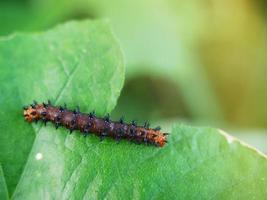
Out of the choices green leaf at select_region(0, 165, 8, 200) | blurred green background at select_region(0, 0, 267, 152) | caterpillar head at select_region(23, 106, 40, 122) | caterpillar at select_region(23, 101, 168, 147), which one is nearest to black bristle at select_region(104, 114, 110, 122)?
caterpillar at select_region(23, 101, 168, 147)

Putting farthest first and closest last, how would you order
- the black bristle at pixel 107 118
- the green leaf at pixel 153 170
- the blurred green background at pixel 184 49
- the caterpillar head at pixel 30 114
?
the blurred green background at pixel 184 49 → the black bristle at pixel 107 118 → the caterpillar head at pixel 30 114 → the green leaf at pixel 153 170

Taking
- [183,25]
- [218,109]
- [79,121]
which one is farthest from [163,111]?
[79,121]

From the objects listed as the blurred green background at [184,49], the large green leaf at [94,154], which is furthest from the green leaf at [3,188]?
the blurred green background at [184,49]

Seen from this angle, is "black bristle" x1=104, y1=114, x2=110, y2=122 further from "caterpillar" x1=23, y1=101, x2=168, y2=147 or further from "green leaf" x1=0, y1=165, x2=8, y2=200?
"green leaf" x1=0, y1=165, x2=8, y2=200

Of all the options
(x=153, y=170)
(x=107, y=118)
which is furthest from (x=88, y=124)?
(x=153, y=170)

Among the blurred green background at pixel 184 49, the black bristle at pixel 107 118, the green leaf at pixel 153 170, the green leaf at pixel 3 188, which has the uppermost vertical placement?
the blurred green background at pixel 184 49

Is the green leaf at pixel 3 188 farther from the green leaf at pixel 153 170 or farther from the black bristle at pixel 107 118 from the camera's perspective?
the black bristle at pixel 107 118

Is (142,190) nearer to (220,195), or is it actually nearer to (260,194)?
(220,195)
